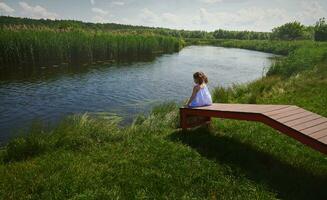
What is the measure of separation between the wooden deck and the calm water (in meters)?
5.05

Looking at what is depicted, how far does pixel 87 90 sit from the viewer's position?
16.9 meters

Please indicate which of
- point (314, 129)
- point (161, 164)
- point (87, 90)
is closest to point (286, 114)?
point (314, 129)

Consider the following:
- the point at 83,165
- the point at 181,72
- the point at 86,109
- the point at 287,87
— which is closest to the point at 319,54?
the point at 181,72

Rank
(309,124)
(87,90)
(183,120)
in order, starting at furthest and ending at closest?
(87,90) < (183,120) < (309,124)

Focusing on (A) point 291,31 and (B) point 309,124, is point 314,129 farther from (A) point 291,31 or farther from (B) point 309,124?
(A) point 291,31

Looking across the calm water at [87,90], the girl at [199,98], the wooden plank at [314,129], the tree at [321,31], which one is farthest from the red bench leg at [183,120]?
the tree at [321,31]

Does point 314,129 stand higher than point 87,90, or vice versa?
point 314,129

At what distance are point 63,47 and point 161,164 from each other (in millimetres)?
21723

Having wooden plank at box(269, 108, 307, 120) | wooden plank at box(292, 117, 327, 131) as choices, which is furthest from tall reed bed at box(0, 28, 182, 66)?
wooden plank at box(292, 117, 327, 131)

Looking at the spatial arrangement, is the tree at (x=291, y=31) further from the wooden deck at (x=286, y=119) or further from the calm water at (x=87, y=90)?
the wooden deck at (x=286, y=119)

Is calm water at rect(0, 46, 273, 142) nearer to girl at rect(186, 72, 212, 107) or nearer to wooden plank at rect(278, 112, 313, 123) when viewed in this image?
girl at rect(186, 72, 212, 107)

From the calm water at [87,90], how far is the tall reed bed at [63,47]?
2.11 metres

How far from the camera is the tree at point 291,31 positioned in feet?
275

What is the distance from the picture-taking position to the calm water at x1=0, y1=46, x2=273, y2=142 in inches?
483
